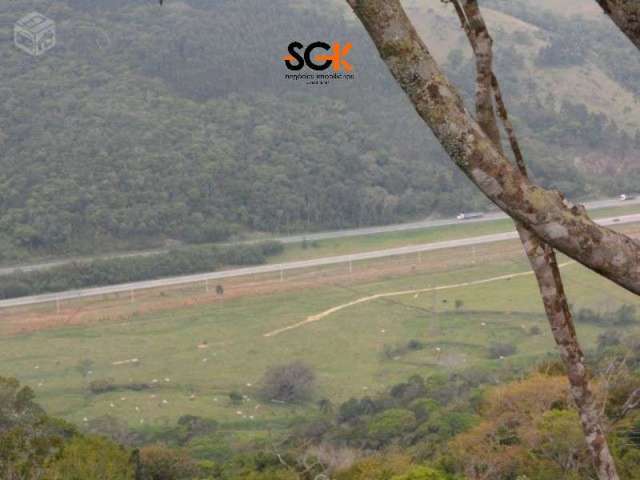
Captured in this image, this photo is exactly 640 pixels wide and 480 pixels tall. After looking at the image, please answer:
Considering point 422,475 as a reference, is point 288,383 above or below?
below

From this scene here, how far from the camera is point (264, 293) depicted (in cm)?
2406

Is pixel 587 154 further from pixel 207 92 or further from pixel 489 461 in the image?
pixel 489 461

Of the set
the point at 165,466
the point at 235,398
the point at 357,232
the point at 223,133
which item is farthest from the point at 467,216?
the point at 165,466

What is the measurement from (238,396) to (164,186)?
13.8 metres

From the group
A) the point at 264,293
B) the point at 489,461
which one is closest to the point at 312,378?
the point at 264,293

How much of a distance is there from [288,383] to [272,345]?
9.47 feet

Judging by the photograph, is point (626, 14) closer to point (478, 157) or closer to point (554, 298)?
point (478, 157)

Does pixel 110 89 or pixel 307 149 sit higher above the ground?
pixel 110 89

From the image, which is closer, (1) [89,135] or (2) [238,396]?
(2) [238,396]

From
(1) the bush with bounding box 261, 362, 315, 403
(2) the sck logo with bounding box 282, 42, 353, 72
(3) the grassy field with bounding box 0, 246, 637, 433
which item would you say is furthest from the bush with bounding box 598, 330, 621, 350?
(2) the sck logo with bounding box 282, 42, 353, 72

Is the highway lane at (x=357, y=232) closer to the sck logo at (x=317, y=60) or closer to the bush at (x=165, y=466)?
the sck logo at (x=317, y=60)
